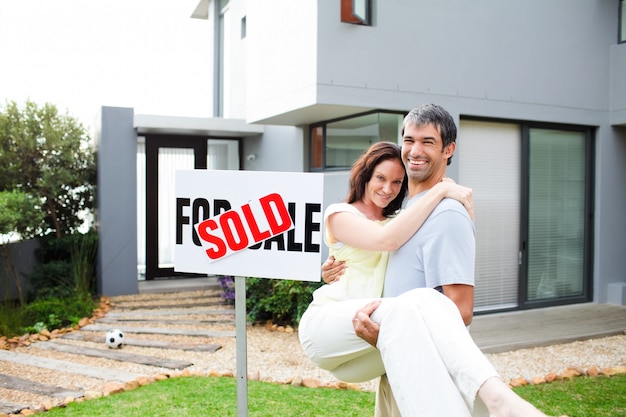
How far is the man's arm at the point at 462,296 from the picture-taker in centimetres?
196

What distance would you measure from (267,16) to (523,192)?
4.05 m

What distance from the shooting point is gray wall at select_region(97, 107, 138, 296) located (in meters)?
9.21

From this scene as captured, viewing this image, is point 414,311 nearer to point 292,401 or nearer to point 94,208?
point 292,401

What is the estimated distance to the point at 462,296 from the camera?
197 cm

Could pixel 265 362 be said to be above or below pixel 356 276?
below

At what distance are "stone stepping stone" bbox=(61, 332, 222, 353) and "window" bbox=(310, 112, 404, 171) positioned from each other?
2.82 metres

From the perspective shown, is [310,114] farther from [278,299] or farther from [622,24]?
[622,24]

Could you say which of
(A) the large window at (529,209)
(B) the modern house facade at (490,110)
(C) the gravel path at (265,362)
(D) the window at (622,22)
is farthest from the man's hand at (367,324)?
(D) the window at (622,22)

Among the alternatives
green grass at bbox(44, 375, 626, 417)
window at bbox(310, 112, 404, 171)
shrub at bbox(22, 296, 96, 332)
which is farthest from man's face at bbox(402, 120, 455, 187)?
shrub at bbox(22, 296, 96, 332)

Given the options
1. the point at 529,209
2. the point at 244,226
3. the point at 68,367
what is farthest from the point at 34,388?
the point at 529,209

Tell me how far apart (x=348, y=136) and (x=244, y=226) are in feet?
17.8

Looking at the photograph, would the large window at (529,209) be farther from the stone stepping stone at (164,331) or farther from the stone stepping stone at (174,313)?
the stone stepping stone at (174,313)

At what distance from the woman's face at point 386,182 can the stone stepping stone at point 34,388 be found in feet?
10.9

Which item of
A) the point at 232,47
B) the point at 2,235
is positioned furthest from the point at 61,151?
the point at 232,47
